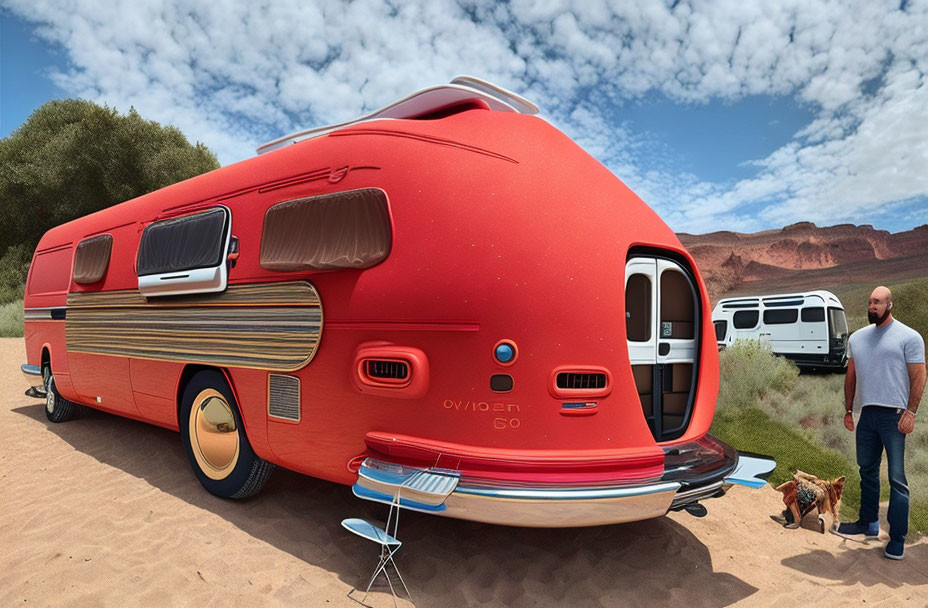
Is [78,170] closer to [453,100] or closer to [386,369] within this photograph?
[453,100]

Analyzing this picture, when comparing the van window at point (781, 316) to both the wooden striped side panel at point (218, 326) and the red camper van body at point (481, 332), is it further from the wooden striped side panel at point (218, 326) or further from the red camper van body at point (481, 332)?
the wooden striped side panel at point (218, 326)

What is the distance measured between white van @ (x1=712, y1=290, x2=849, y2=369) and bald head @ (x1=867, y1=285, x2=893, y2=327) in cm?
1197

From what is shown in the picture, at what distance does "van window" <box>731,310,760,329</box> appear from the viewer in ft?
55.3

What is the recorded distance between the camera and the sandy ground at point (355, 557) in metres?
3.37

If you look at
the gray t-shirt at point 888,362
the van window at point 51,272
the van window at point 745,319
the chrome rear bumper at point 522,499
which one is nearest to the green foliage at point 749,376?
the gray t-shirt at point 888,362

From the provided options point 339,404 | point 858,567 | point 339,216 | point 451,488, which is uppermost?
point 339,216

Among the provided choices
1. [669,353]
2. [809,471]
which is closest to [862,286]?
[809,471]

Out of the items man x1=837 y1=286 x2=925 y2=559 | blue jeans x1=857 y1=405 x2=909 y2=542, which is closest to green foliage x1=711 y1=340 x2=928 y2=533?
blue jeans x1=857 y1=405 x2=909 y2=542

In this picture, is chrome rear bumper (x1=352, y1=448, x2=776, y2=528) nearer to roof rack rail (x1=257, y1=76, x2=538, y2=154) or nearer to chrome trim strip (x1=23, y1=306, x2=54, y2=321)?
roof rack rail (x1=257, y1=76, x2=538, y2=154)

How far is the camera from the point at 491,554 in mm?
3783

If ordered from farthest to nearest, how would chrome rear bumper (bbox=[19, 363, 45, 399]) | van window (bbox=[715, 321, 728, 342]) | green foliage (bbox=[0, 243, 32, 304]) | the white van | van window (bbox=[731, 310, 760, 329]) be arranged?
1. green foliage (bbox=[0, 243, 32, 304])
2. van window (bbox=[715, 321, 728, 342])
3. van window (bbox=[731, 310, 760, 329])
4. the white van
5. chrome rear bumper (bbox=[19, 363, 45, 399])

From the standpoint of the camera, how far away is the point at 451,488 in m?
2.99

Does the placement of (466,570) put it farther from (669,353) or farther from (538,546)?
(669,353)

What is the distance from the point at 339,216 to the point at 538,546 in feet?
8.84
